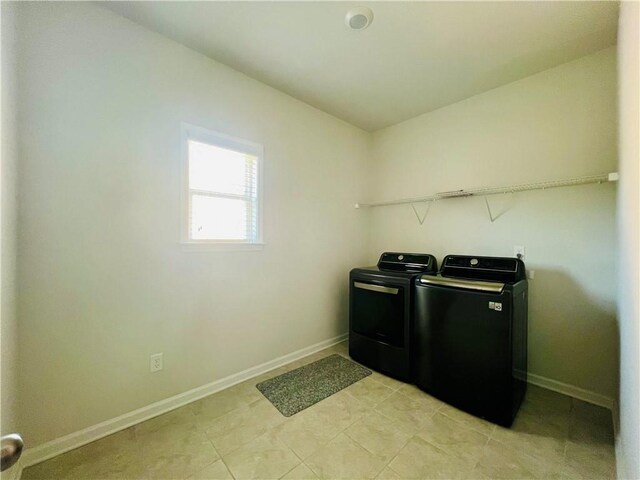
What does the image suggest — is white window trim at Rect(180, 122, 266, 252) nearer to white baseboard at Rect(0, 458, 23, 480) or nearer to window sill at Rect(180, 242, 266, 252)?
window sill at Rect(180, 242, 266, 252)

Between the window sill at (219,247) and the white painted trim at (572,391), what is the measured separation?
8.37ft

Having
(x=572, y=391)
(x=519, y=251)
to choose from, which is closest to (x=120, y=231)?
(x=519, y=251)

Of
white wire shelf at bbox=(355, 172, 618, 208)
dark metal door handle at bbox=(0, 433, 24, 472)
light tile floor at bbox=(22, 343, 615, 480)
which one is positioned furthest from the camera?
white wire shelf at bbox=(355, 172, 618, 208)

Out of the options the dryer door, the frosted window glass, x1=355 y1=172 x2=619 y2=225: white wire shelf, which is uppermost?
x1=355 y1=172 x2=619 y2=225: white wire shelf

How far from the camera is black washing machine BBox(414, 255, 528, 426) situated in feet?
5.35

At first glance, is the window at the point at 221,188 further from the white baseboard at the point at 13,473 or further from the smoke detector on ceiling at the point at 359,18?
the white baseboard at the point at 13,473

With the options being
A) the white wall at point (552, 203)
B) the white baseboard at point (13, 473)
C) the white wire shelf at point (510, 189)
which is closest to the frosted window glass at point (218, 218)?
the white baseboard at point (13, 473)

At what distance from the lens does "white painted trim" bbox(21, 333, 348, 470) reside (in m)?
1.40

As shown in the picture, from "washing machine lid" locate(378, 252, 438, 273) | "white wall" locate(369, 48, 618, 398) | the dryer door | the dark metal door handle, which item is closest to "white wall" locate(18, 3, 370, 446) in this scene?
the dryer door

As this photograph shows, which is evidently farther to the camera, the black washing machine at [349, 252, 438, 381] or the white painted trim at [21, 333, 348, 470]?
the black washing machine at [349, 252, 438, 381]

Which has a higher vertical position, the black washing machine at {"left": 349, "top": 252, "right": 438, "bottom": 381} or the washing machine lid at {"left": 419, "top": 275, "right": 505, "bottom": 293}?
the washing machine lid at {"left": 419, "top": 275, "right": 505, "bottom": 293}

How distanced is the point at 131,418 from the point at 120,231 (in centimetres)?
121

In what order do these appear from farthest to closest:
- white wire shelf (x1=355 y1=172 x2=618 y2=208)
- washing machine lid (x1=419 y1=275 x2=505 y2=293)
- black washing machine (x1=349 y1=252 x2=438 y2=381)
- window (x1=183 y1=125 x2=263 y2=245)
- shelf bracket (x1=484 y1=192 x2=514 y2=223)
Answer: shelf bracket (x1=484 y1=192 x2=514 y2=223)
black washing machine (x1=349 y1=252 x2=438 y2=381)
window (x1=183 y1=125 x2=263 y2=245)
white wire shelf (x1=355 y1=172 x2=618 y2=208)
washing machine lid (x1=419 y1=275 x2=505 y2=293)

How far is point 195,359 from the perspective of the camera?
1.94 m
